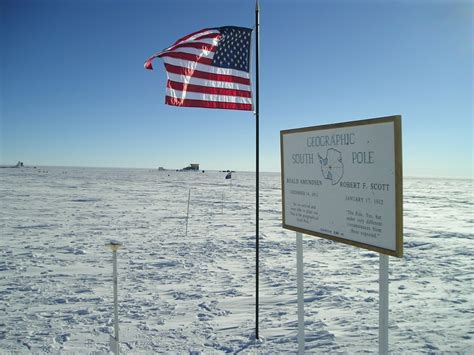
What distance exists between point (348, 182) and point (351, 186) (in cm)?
5

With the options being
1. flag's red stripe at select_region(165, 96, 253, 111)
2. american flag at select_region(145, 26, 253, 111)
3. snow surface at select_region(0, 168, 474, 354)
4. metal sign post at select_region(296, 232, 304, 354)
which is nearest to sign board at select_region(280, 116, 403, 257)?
metal sign post at select_region(296, 232, 304, 354)

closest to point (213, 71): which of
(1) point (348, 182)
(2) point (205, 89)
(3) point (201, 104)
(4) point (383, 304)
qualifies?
(2) point (205, 89)

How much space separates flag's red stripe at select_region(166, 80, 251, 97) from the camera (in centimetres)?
500

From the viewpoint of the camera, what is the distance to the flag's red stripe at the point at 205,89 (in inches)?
197

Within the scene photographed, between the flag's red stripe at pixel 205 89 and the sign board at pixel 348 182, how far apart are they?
128cm

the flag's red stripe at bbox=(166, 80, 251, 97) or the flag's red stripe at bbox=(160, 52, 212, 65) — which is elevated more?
the flag's red stripe at bbox=(160, 52, 212, 65)

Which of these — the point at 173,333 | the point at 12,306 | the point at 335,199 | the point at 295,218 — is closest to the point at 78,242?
the point at 12,306

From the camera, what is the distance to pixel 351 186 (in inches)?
123

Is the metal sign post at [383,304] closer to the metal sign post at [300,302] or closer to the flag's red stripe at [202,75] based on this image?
the metal sign post at [300,302]

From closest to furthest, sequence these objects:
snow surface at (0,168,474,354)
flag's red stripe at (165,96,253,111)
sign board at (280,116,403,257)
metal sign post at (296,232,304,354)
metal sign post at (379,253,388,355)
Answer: sign board at (280,116,403,257), metal sign post at (379,253,388,355), metal sign post at (296,232,304,354), snow surface at (0,168,474,354), flag's red stripe at (165,96,253,111)

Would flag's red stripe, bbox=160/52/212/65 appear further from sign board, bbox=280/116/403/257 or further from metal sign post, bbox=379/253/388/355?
metal sign post, bbox=379/253/388/355

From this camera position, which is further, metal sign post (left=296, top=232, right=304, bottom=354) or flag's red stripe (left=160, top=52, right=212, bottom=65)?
flag's red stripe (left=160, top=52, right=212, bottom=65)

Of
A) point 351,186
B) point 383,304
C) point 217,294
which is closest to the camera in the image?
point 383,304

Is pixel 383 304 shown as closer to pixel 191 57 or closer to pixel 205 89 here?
pixel 205 89
